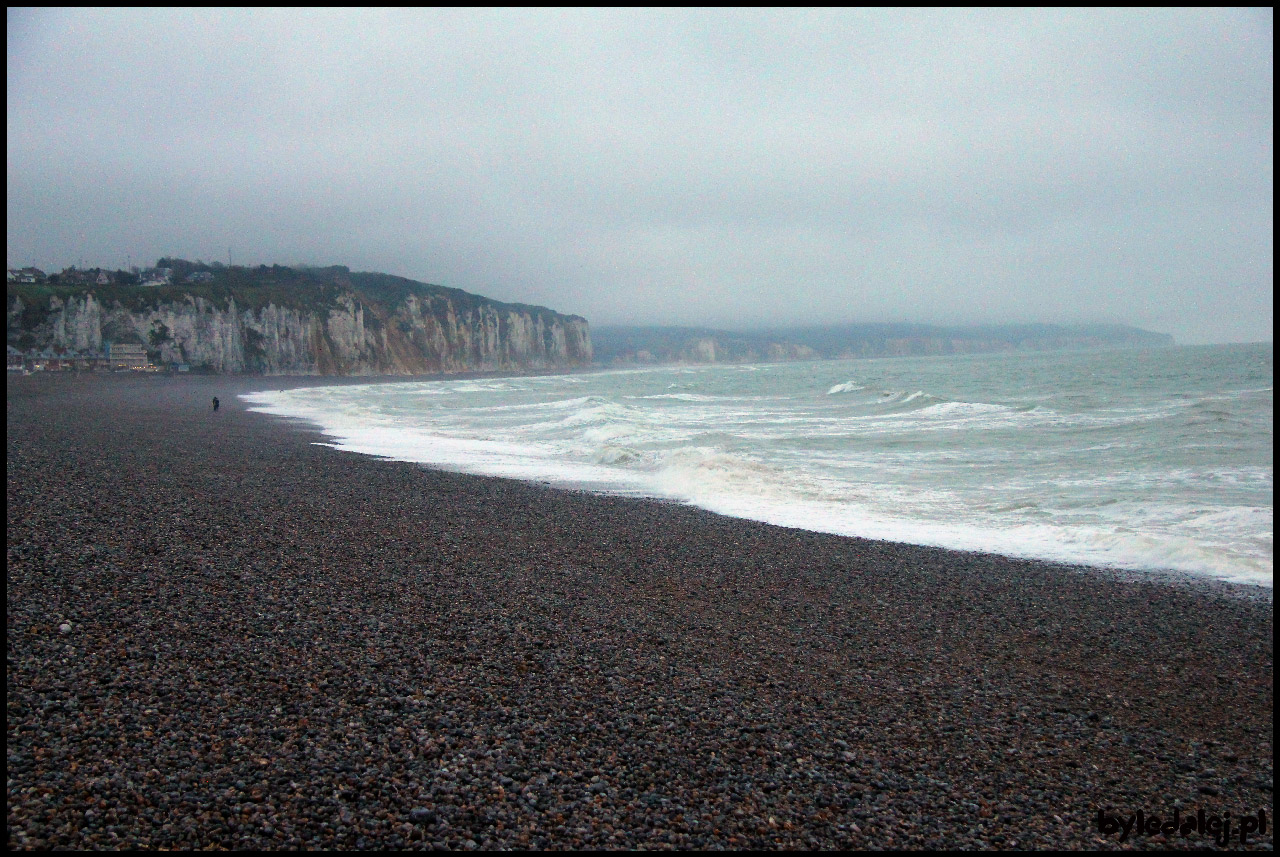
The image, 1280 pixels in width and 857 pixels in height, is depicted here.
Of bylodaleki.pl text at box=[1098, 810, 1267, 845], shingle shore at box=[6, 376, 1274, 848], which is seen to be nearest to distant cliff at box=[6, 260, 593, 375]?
shingle shore at box=[6, 376, 1274, 848]

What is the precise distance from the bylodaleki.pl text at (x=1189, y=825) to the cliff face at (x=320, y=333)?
94.9 meters

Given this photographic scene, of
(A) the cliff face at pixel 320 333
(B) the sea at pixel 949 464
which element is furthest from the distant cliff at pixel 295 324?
(B) the sea at pixel 949 464

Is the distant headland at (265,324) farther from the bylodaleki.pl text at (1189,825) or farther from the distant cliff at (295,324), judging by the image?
the bylodaleki.pl text at (1189,825)

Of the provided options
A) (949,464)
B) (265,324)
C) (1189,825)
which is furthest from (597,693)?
(265,324)

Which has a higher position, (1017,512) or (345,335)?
(345,335)

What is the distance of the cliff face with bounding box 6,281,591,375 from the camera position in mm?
76812

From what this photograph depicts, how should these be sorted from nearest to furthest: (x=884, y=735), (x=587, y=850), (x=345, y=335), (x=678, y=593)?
(x=587, y=850)
(x=884, y=735)
(x=678, y=593)
(x=345, y=335)

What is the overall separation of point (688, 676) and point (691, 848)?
171cm

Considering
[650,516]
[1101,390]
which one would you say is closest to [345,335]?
[1101,390]

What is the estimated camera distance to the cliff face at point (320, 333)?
76812 mm

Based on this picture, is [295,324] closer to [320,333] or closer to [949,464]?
[320,333]

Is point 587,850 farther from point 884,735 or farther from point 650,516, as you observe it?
point 650,516

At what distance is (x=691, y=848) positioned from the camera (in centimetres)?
316

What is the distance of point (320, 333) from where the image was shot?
338 feet
